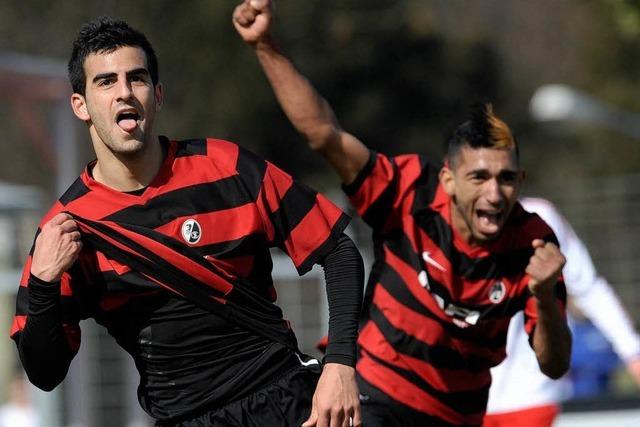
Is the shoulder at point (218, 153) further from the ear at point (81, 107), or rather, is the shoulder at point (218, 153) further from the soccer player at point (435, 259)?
the soccer player at point (435, 259)

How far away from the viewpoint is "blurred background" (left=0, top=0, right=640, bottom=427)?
12234mm

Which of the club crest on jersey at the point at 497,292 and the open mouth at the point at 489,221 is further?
the club crest on jersey at the point at 497,292

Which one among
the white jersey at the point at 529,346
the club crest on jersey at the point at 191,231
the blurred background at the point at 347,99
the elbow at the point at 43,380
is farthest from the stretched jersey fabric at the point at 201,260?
the blurred background at the point at 347,99

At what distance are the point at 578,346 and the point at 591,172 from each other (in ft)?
82.3

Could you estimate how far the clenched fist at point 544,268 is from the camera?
4.91m

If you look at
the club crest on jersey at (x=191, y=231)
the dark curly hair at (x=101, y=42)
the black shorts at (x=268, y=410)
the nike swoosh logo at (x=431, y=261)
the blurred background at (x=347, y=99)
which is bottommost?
the black shorts at (x=268, y=410)

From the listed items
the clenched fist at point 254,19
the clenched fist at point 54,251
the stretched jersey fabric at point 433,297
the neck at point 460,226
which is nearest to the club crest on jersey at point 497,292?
the stretched jersey fabric at point 433,297

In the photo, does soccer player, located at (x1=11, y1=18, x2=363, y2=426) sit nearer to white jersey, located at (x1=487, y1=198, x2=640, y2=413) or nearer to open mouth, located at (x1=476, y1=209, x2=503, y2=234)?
open mouth, located at (x1=476, y1=209, x2=503, y2=234)

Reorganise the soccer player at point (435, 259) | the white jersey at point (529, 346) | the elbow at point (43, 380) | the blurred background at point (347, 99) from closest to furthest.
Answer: the elbow at point (43, 380)
the soccer player at point (435, 259)
the white jersey at point (529, 346)
the blurred background at point (347, 99)

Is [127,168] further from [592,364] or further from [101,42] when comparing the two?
[592,364]

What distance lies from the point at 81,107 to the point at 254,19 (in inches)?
44.5

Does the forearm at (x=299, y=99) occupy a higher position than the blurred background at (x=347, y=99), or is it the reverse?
the blurred background at (x=347, y=99)

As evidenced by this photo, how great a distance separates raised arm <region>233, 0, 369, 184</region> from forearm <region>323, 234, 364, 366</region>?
108cm

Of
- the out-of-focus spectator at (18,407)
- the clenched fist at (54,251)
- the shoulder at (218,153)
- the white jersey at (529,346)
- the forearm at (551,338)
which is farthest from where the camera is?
the out-of-focus spectator at (18,407)
